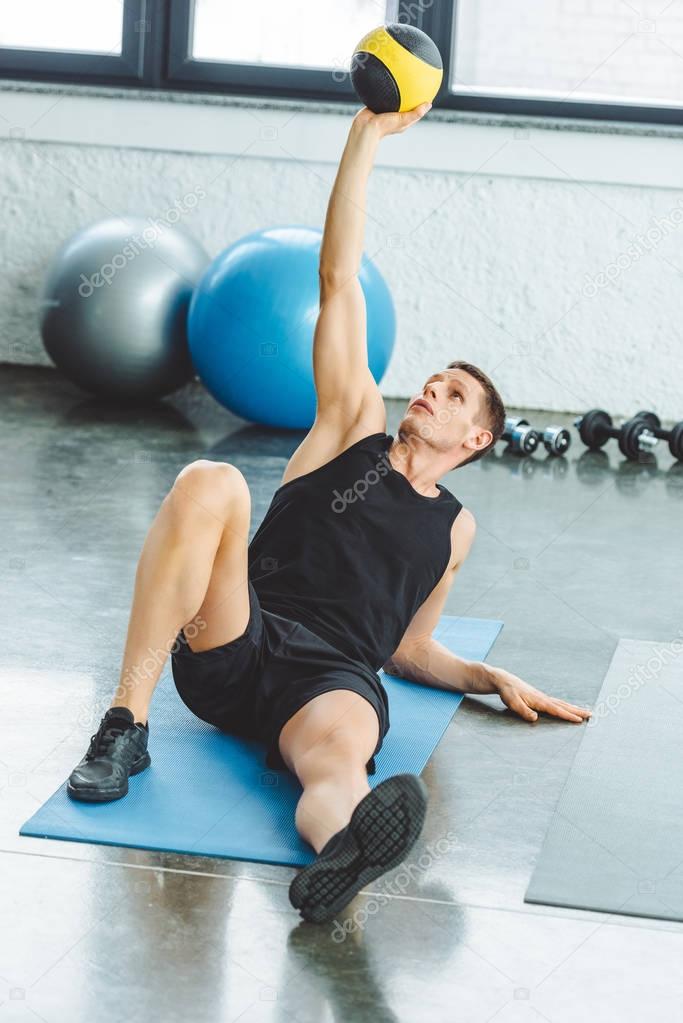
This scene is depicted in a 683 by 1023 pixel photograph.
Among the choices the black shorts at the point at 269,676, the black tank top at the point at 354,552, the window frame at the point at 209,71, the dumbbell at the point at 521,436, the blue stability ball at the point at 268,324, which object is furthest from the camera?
the window frame at the point at 209,71

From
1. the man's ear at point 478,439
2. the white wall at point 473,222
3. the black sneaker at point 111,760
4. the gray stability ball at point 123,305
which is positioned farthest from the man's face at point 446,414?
the white wall at point 473,222

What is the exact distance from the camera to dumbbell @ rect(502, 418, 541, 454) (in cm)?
488

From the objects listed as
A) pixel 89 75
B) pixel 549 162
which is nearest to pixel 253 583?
pixel 549 162

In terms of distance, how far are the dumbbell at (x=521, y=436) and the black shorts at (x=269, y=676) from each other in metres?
2.65

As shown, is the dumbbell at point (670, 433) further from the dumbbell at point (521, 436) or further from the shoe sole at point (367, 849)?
the shoe sole at point (367, 849)

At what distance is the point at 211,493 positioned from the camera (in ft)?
7.04

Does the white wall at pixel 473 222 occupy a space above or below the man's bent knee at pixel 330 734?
below

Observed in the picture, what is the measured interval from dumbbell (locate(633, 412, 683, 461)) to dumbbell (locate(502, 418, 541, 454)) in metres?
0.36

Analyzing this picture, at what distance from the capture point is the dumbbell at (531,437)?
16.0ft

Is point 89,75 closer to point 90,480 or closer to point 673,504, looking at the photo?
point 90,480

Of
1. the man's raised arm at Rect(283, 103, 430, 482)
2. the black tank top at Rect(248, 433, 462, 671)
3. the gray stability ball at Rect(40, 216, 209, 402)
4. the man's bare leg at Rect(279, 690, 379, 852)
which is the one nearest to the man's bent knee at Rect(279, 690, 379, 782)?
the man's bare leg at Rect(279, 690, 379, 852)

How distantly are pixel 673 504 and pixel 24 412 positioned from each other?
2.32 meters

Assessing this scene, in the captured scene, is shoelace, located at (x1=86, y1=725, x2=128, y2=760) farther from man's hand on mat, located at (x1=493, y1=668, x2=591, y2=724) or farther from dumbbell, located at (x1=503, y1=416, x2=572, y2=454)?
dumbbell, located at (x1=503, y1=416, x2=572, y2=454)

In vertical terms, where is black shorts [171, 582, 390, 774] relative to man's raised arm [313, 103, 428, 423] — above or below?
below
